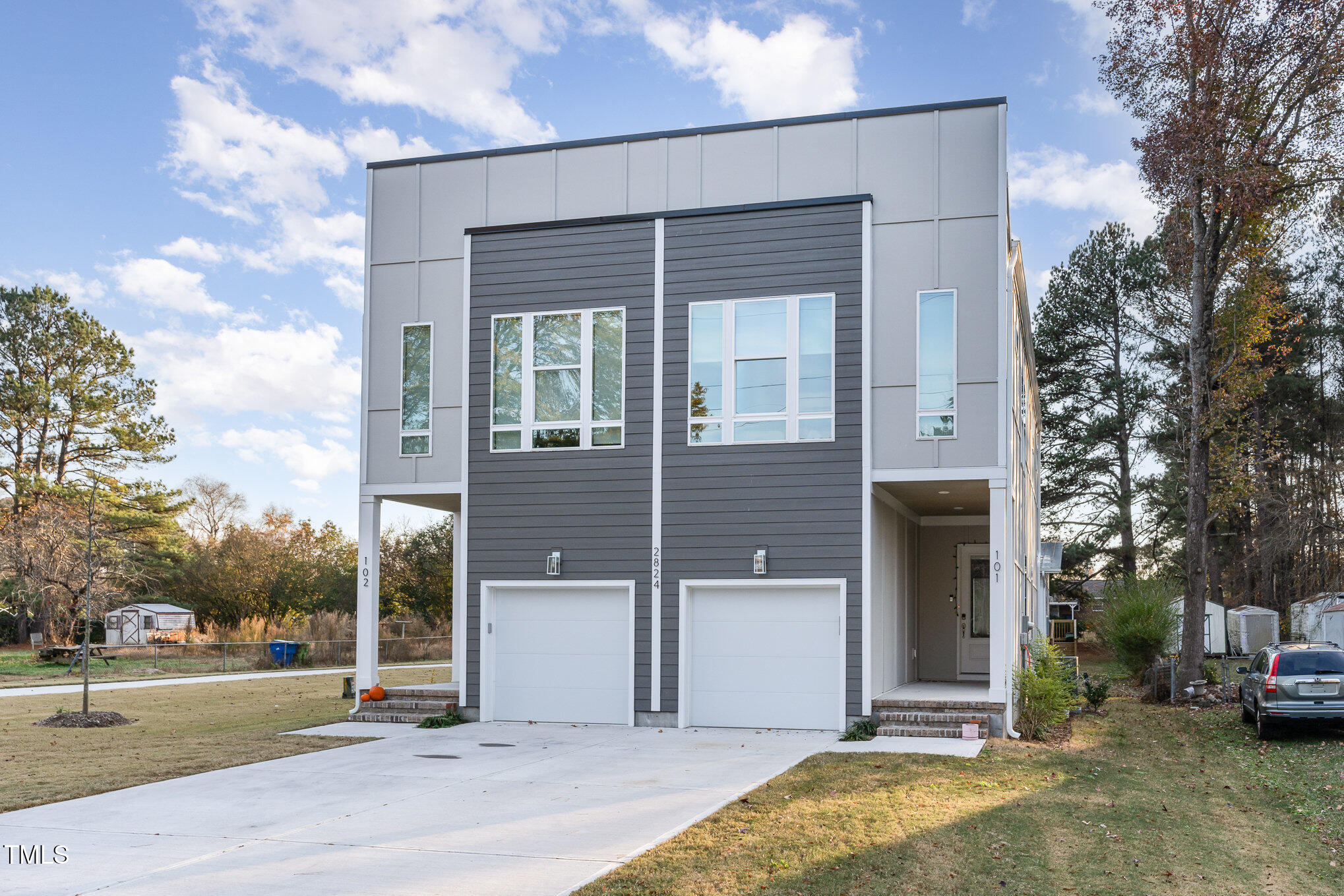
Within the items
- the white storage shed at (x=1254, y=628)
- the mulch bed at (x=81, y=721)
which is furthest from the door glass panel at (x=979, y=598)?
the white storage shed at (x=1254, y=628)

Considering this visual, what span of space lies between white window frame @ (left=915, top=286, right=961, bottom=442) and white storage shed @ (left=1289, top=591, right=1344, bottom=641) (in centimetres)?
1656

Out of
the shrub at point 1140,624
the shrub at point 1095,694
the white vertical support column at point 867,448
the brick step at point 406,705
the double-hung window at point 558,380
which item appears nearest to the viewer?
the white vertical support column at point 867,448

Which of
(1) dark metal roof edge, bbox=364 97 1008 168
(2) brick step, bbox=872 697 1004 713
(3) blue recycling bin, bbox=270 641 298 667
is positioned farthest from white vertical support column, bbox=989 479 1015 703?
(3) blue recycling bin, bbox=270 641 298 667

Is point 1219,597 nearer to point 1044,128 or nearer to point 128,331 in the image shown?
point 1044,128

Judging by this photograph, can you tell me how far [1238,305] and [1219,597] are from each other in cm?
1827

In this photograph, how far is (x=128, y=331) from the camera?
119 ft

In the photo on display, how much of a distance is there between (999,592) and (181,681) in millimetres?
17599

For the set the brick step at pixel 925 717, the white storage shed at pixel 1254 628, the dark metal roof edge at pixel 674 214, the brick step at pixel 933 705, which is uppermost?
the dark metal roof edge at pixel 674 214

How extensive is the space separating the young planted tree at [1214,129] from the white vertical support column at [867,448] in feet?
31.8

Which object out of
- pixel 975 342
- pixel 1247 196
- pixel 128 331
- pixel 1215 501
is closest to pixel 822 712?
pixel 975 342

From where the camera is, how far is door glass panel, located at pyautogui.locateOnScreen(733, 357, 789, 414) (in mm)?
13031

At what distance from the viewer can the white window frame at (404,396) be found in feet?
47.0

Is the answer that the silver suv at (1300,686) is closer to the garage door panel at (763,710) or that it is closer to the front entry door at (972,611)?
the front entry door at (972,611)

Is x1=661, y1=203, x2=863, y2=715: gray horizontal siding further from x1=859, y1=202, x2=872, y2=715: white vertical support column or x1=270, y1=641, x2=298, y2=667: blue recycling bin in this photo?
x1=270, y1=641, x2=298, y2=667: blue recycling bin
